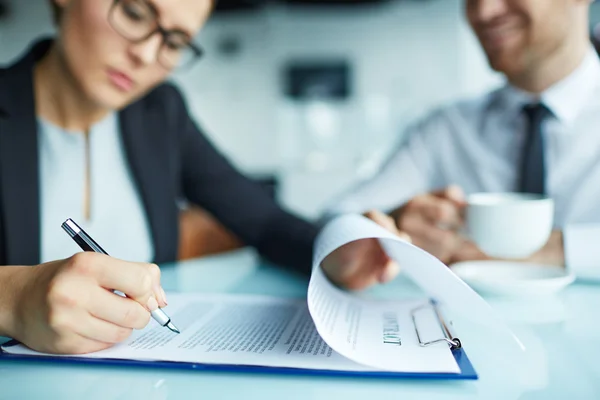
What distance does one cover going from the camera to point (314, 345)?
0.50 m

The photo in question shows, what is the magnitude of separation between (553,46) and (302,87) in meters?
4.11

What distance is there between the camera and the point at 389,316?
60cm

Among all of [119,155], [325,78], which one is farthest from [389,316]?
[325,78]

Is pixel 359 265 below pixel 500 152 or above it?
below

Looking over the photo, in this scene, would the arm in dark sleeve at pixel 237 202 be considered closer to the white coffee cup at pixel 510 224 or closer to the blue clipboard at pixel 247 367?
the white coffee cup at pixel 510 224

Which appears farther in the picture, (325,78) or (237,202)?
(325,78)

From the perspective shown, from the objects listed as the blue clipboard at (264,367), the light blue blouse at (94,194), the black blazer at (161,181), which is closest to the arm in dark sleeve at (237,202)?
the black blazer at (161,181)

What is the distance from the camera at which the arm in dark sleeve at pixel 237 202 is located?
1.05m

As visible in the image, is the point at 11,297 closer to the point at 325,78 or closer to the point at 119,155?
the point at 119,155

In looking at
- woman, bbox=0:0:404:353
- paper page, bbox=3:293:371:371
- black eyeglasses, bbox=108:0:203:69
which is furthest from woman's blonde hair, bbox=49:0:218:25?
paper page, bbox=3:293:371:371

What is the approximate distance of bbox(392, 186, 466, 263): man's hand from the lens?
89 cm

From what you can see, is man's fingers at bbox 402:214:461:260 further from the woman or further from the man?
the woman

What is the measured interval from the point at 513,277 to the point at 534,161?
434mm

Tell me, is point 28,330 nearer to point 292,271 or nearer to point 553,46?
point 292,271
